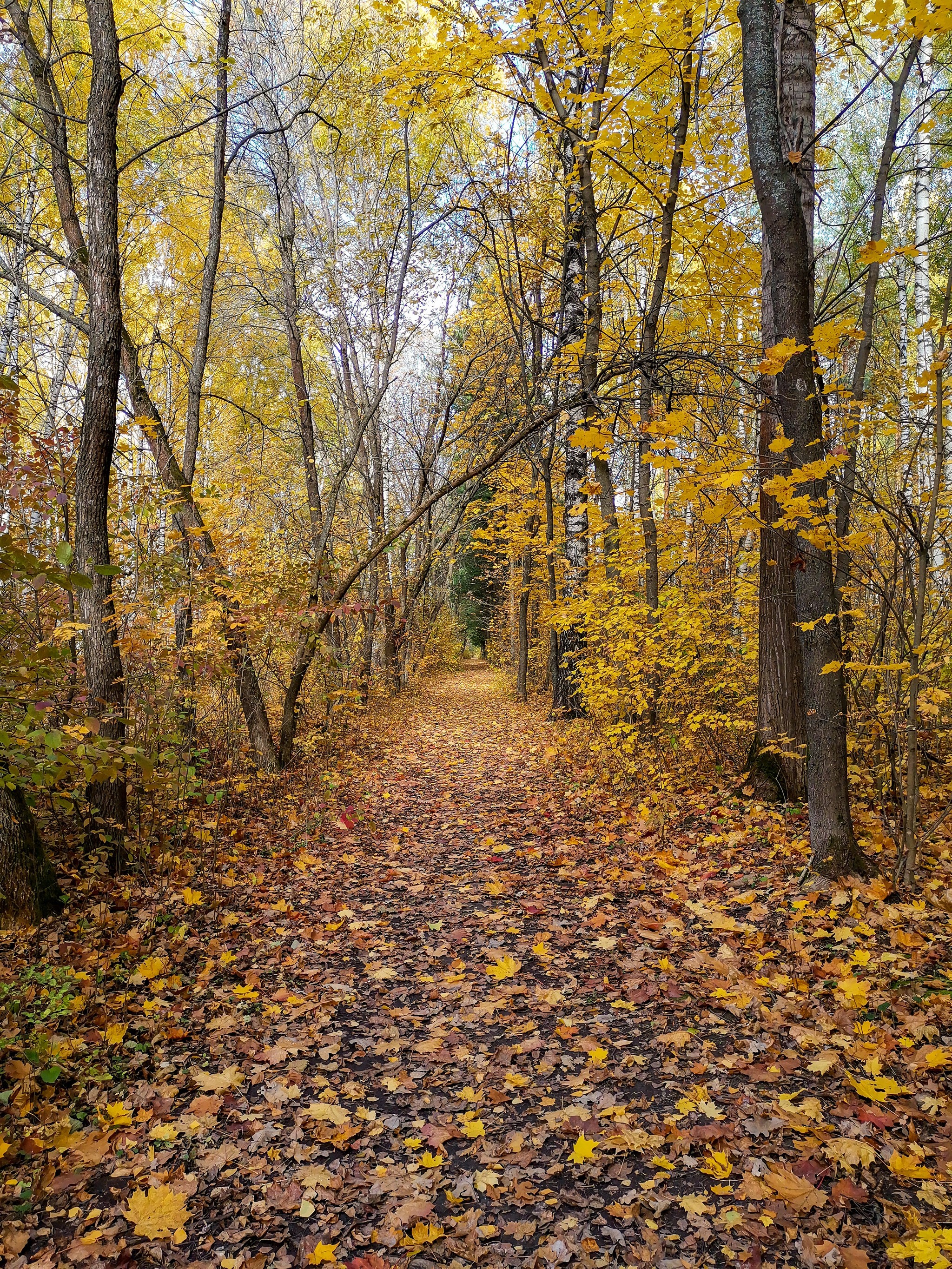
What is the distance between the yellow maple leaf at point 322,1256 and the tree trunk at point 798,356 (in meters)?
3.34

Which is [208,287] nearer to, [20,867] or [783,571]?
[20,867]

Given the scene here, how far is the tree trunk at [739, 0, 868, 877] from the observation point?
3863 millimetres

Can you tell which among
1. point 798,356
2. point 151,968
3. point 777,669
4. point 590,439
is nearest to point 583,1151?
point 151,968

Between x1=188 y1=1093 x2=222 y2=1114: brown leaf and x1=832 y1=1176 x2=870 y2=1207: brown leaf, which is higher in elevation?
x1=832 y1=1176 x2=870 y2=1207: brown leaf

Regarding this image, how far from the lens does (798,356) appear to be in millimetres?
3865

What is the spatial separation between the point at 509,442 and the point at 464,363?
1097 centimetres

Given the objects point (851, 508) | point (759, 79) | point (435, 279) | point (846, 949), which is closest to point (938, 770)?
point (851, 508)

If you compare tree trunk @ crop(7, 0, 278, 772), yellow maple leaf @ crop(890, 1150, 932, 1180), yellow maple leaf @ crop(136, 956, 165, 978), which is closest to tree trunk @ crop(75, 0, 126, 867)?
tree trunk @ crop(7, 0, 278, 772)

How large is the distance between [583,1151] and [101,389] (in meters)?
5.59

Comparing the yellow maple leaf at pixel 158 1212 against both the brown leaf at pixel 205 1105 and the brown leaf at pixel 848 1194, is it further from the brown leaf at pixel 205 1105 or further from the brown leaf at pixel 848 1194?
the brown leaf at pixel 848 1194

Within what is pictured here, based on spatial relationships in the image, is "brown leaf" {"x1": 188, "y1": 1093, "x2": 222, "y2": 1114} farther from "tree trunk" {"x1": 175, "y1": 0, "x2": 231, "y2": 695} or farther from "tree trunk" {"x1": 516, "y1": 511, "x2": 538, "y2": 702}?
"tree trunk" {"x1": 516, "y1": 511, "x2": 538, "y2": 702}

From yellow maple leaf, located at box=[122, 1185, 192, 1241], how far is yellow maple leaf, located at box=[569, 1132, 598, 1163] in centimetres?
145

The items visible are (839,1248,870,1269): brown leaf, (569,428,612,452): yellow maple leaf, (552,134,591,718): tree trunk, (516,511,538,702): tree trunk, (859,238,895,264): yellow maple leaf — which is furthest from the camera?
(516,511,538,702): tree trunk

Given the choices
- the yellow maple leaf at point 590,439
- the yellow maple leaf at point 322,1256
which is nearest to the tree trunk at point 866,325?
the yellow maple leaf at point 590,439
